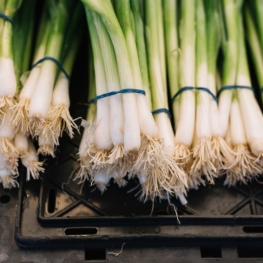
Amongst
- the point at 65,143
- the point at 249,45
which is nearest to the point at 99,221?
the point at 65,143

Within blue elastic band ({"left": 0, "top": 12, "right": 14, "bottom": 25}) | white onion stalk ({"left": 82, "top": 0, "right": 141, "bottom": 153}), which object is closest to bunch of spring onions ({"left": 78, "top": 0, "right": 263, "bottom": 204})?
white onion stalk ({"left": 82, "top": 0, "right": 141, "bottom": 153})

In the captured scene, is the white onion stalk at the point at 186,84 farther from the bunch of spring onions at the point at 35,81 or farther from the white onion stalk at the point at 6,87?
the white onion stalk at the point at 6,87

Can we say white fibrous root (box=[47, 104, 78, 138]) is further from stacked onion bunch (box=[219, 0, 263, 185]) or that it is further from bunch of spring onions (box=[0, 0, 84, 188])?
stacked onion bunch (box=[219, 0, 263, 185])

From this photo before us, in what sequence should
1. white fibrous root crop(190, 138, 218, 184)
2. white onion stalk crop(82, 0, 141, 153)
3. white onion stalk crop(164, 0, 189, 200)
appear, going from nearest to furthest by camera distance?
white onion stalk crop(82, 0, 141, 153)
white fibrous root crop(190, 138, 218, 184)
white onion stalk crop(164, 0, 189, 200)

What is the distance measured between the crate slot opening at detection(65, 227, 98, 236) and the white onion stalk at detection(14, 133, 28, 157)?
9.0 inches

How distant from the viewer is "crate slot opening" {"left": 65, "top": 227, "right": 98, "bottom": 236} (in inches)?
37.2

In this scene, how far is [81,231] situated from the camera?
952mm

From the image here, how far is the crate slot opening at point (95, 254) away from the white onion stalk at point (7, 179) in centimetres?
27

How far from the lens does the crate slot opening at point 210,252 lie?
0.94 m

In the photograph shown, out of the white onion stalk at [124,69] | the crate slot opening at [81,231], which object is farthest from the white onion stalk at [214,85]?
the crate slot opening at [81,231]

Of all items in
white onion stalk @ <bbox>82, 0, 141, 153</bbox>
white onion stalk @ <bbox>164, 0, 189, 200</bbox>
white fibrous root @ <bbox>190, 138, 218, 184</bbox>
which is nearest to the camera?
white onion stalk @ <bbox>82, 0, 141, 153</bbox>

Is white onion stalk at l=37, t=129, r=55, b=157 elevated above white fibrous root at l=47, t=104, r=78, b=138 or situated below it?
below

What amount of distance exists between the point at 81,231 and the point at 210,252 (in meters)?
0.33

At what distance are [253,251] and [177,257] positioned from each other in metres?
0.20
